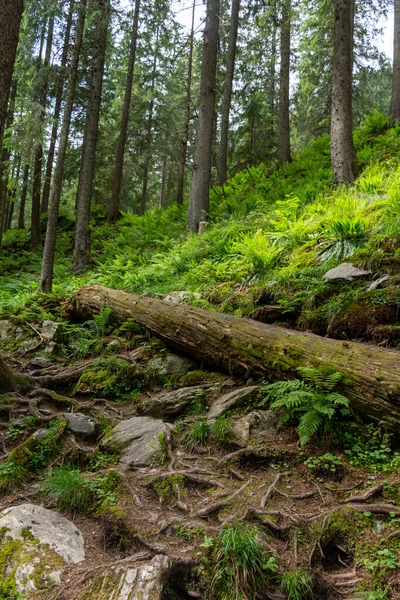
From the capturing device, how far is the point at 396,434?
3.38m

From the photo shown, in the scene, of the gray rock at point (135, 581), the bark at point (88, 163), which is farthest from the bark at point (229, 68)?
the gray rock at point (135, 581)

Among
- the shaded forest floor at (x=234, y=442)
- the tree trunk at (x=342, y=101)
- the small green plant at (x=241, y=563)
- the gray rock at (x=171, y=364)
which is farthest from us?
the tree trunk at (x=342, y=101)

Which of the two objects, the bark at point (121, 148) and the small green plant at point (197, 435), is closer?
the small green plant at point (197, 435)

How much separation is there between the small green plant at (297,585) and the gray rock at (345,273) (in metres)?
3.83

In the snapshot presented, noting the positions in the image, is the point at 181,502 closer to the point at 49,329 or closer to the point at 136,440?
the point at 136,440

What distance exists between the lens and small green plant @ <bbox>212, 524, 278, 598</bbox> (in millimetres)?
2416

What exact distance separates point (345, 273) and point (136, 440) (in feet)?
11.5

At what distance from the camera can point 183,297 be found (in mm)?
7125

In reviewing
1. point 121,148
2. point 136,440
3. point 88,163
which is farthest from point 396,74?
point 136,440

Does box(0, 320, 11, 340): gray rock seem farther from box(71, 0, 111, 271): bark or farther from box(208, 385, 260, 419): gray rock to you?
box(71, 0, 111, 271): bark

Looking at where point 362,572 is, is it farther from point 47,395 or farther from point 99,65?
point 99,65

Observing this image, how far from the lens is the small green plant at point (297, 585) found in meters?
2.36

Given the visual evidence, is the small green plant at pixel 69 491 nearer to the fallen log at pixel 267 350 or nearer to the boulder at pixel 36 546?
the boulder at pixel 36 546

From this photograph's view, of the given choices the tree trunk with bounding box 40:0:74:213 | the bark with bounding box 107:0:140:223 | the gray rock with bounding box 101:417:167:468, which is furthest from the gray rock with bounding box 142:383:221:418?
the bark with bounding box 107:0:140:223
